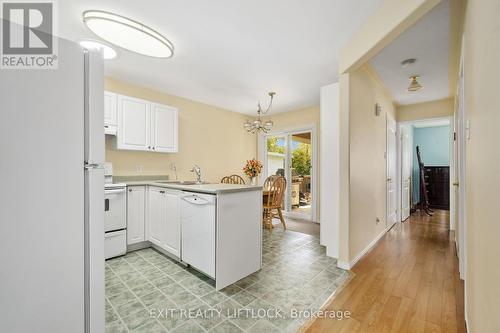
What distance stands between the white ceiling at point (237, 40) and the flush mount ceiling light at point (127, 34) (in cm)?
7

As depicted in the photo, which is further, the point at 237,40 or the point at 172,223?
the point at 172,223

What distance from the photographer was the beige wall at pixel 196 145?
11.2 ft

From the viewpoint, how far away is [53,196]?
842 mm

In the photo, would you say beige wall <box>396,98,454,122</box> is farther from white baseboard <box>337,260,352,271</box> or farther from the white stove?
the white stove

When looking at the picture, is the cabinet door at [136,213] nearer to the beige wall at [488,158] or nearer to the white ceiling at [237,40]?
the white ceiling at [237,40]

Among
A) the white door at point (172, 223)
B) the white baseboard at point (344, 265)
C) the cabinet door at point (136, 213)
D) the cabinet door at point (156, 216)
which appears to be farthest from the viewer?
the cabinet door at point (136, 213)

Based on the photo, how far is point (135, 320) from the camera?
62.8 inches

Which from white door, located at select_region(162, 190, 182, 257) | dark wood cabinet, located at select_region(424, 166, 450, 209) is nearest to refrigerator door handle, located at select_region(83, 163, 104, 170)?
white door, located at select_region(162, 190, 182, 257)

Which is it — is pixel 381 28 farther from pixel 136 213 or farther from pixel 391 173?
pixel 136 213

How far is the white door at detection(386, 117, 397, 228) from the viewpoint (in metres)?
3.91

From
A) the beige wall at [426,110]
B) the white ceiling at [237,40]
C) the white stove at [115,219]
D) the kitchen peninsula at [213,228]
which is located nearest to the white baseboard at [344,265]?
the kitchen peninsula at [213,228]

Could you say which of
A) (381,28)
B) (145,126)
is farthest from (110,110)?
(381,28)

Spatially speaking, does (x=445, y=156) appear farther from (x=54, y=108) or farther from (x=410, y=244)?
(x=54, y=108)

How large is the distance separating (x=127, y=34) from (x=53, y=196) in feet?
6.46
